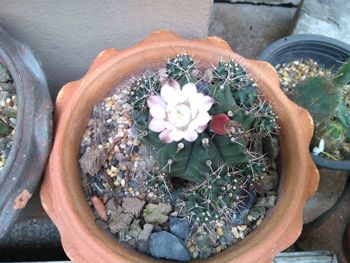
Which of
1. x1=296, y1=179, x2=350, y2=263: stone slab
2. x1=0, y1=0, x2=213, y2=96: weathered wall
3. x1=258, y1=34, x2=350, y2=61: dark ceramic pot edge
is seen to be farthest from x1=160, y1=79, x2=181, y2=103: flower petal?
x1=296, y1=179, x2=350, y2=263: stone slab

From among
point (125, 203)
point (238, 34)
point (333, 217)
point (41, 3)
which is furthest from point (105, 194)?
point (238, 34)

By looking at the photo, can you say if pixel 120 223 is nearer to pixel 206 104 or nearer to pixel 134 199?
pixel 134 199

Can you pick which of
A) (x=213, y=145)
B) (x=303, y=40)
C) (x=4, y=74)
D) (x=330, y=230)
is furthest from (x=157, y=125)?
(x=330, y=230)

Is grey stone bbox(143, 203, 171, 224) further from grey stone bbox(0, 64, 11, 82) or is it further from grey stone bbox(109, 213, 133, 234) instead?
grey stone bbox(0, 64, 11, 82)

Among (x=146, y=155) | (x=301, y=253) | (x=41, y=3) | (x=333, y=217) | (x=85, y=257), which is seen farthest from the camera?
(x=333, y=217)

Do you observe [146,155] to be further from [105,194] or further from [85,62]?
[85,62]

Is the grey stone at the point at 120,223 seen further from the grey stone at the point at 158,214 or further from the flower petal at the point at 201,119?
the flower petal at the point at 201,119
